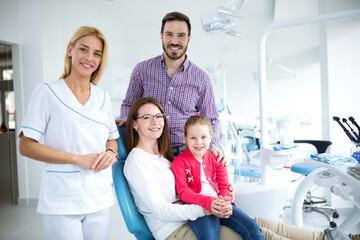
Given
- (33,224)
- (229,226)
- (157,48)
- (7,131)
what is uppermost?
(157,48)

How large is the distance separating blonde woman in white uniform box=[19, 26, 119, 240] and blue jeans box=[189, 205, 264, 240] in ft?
1.29

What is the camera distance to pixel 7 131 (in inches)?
127

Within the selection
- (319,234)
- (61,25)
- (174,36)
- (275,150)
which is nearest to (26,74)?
(61,25)

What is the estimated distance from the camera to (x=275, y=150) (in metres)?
1.50

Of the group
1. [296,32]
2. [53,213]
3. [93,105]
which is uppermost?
[296,32]

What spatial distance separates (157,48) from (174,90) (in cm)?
425

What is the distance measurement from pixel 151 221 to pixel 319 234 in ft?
2.43

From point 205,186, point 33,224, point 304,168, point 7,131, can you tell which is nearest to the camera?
point 205,186

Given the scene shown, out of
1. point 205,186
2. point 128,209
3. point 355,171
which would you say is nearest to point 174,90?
point 205,186

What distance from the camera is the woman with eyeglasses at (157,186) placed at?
44.2 inches

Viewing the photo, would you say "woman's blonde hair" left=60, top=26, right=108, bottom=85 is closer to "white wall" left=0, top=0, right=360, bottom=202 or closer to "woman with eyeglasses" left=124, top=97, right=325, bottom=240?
"woman with eyeglasses" left=124, top=97, right=325, bottom=240

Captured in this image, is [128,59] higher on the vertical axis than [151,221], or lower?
higher

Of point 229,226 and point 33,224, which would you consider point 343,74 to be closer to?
point 229,226

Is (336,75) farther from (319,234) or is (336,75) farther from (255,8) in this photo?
(255,8)
